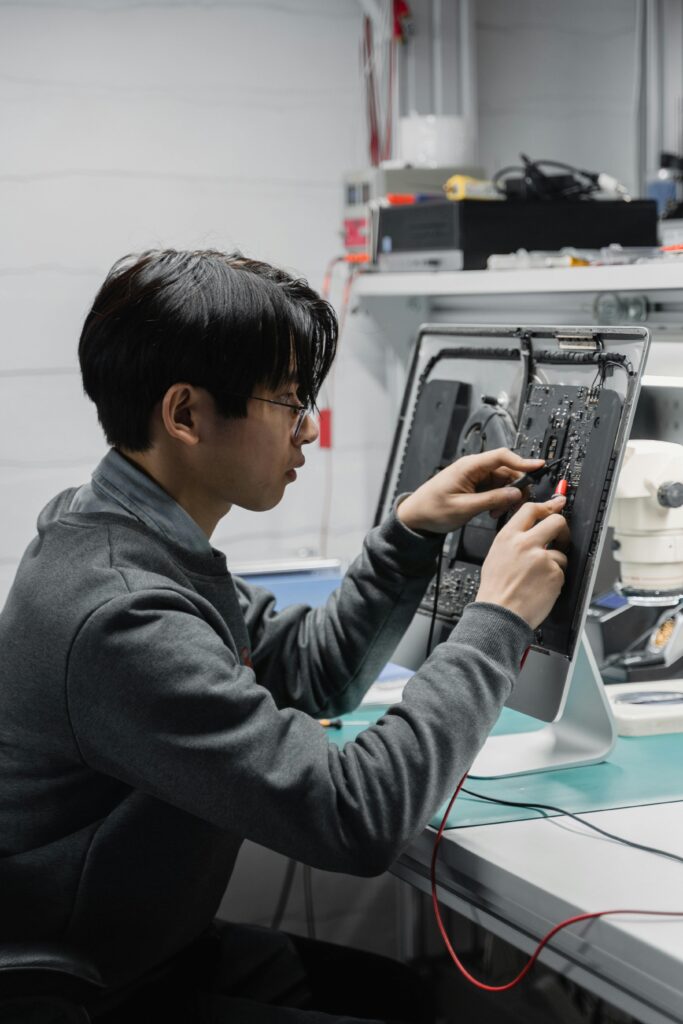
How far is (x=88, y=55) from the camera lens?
243 cm

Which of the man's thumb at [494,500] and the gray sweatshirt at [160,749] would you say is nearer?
the gray sweatshirt at [160,749]

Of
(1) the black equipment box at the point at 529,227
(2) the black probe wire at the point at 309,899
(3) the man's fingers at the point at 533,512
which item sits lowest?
(2) the black probe wire at the point at 309,899

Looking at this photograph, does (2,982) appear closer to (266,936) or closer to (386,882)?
(266,936)

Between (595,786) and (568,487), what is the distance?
0.33 m

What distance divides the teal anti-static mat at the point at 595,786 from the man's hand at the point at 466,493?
0.98 feet

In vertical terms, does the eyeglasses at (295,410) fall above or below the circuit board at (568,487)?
above

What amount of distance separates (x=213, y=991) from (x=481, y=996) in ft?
2.72

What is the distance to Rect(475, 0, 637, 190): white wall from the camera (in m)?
2.83

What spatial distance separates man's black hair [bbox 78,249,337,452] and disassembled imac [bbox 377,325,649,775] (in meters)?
0.33

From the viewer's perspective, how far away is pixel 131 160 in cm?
249

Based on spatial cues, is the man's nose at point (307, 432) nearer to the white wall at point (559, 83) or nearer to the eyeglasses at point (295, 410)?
the eyeglasses at point (295, 410)

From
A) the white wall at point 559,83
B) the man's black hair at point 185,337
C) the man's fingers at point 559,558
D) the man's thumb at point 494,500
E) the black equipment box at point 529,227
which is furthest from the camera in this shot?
the white wall at point 559,83

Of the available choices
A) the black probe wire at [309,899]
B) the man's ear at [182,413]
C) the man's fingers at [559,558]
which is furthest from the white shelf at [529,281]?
the black probe wire at [309,899]

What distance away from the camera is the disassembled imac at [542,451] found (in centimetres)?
129
